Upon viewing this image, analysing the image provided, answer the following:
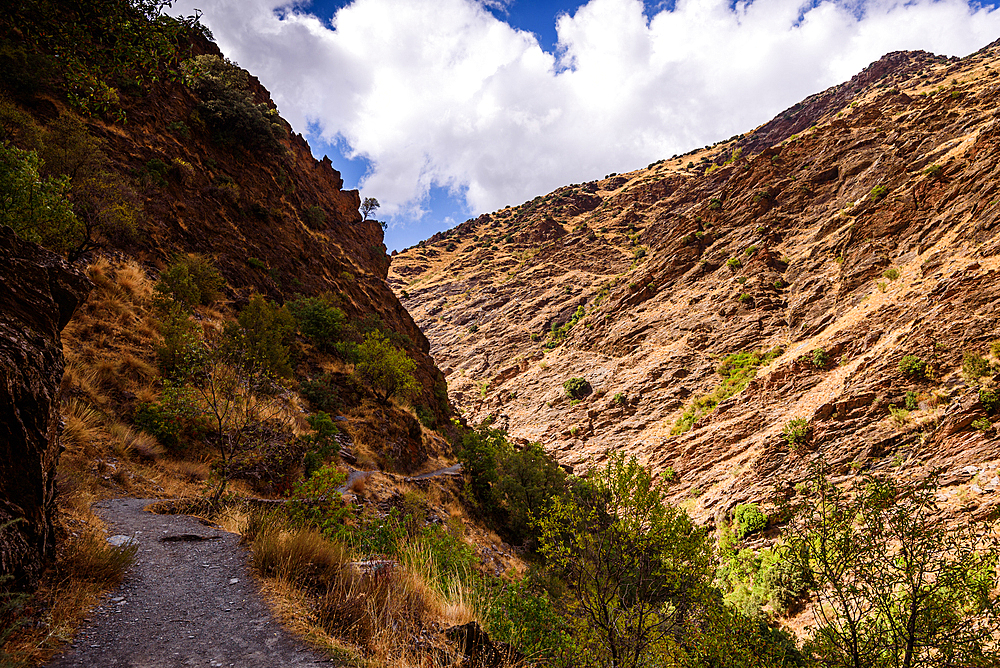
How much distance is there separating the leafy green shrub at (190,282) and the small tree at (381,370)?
6.95 metres

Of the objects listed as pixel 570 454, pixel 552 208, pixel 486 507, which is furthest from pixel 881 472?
pixel 552 208

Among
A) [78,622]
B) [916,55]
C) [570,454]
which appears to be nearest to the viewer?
[78,622]

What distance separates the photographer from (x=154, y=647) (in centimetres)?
284

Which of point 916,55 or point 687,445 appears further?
point 916,55

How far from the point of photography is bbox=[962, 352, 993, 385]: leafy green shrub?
1647 centimetres

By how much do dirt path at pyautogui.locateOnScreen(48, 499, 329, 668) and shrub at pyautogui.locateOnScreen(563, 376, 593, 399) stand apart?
35190mm

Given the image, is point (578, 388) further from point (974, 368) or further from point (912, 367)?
point (974, 368)

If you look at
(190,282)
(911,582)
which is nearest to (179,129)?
(190,282)

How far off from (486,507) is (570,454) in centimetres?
1326

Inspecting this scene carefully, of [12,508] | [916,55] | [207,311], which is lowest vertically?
[12,508]

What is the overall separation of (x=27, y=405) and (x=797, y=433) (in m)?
25.6

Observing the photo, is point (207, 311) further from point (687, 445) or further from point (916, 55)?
point (916, 55)

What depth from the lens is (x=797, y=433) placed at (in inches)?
792

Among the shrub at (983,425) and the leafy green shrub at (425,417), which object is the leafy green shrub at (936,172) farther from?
the leafy green shrub at (425,417)
